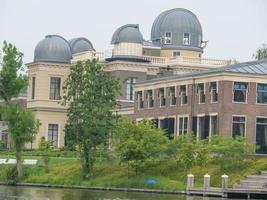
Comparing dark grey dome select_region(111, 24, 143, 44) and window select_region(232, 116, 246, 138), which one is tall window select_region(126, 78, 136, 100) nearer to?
dark grey dome select_region(111, 24, 143, 44)

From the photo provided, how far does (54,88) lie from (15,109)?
1604 inches

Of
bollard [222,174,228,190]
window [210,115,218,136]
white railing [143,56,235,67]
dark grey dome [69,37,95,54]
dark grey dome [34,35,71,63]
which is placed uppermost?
dark grey dome [69,37,95,54]

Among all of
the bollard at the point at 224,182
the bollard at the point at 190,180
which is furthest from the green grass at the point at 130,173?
the bollard at the point at 224,182

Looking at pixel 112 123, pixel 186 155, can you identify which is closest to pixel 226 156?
pixel 186 155

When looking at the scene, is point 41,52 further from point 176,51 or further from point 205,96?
point 205,96

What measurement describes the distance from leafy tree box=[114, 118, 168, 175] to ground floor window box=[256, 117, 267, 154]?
10535mm

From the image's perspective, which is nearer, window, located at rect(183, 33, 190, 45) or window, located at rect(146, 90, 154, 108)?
window, located at rect(146, 90, 154, 108)

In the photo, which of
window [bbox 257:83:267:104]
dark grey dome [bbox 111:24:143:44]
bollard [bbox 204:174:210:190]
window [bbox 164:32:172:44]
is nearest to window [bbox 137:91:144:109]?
window [bbox 257:83:267:104]

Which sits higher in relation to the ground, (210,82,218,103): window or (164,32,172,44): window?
(164,32,172,44): window

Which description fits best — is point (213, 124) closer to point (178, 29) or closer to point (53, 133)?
point (53, 133)

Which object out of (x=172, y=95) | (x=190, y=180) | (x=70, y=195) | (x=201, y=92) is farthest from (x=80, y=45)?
(x=70, y=195)

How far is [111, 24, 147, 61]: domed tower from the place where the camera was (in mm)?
122750

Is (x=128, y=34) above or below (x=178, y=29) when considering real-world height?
below

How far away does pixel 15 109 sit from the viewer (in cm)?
8712
